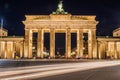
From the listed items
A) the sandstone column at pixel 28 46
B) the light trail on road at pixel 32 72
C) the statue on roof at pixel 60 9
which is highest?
the statue on roof at pixel 60 9

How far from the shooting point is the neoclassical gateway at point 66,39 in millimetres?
107125

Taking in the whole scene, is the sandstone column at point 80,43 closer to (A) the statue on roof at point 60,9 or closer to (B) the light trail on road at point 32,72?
(A) the statue on roof at point 60,9

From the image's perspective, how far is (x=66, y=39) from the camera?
111 meters

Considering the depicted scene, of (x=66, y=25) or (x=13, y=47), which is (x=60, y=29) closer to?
(x=66, y=25)

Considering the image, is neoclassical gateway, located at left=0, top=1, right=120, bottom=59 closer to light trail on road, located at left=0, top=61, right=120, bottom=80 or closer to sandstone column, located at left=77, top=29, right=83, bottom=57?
sandstone column, located at left=77, top=29, right=83, bottom=57

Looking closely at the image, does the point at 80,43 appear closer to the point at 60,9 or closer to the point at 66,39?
the point at 66,39

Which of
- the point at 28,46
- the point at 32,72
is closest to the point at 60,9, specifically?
the point at 28,46

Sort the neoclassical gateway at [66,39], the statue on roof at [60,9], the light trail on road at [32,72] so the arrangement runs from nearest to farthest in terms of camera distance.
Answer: the light trail on road at [32,72] < the neoclassical gateway at [66,39] < the statue on roof at [60,9]

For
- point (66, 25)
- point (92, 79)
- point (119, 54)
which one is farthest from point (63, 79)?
point (119, 54)

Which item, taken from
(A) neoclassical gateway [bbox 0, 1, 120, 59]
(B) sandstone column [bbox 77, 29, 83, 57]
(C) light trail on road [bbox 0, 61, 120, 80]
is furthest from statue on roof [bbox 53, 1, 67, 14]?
(C) light trail on road [bbox 0, 61, 120, 80]

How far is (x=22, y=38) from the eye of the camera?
112m

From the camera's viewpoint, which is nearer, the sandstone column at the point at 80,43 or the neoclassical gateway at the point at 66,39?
the neoclassical gateway at the point at 66,39

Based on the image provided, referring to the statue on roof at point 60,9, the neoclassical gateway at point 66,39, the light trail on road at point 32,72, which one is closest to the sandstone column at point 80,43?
the neoclassical gateway at point 66,39

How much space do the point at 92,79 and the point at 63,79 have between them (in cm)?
228
